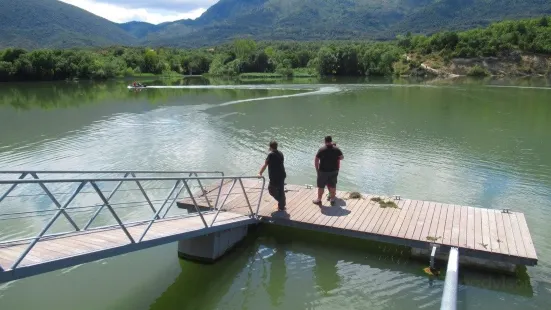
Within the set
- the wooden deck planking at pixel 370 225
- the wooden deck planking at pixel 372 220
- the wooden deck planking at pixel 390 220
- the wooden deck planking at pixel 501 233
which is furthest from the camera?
the wooden deck planking at pixel 372 220

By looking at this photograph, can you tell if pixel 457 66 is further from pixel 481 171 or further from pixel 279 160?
pixel 279 160

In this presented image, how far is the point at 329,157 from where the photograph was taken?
1120 cm

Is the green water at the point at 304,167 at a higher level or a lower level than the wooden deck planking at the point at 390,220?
lower

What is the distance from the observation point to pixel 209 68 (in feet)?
390

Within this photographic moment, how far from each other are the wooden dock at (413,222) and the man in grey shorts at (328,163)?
65cm

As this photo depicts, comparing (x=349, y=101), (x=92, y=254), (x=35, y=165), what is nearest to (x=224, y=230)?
(x=92, y=254)

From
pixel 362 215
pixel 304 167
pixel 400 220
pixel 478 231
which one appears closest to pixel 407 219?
pixel 400 220

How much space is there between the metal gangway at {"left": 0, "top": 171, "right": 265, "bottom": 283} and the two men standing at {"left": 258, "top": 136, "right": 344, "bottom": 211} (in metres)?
0.52

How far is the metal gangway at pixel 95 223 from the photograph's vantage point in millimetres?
6094

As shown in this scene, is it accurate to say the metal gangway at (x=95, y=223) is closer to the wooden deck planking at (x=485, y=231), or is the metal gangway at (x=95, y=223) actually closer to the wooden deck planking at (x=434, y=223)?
the wooden deck planking at (x=434, y=223)

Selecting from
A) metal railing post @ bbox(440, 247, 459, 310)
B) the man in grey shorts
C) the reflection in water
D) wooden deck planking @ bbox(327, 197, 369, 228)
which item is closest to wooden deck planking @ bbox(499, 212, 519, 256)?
metal railing post @ bbox(440, 247, 459, 310)

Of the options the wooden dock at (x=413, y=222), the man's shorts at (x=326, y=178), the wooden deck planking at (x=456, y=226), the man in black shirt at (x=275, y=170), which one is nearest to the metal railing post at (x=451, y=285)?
the wooden deck planking at (x=456, y=226)

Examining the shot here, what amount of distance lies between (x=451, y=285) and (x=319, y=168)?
15.3 ft

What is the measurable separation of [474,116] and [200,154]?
68.9ft
